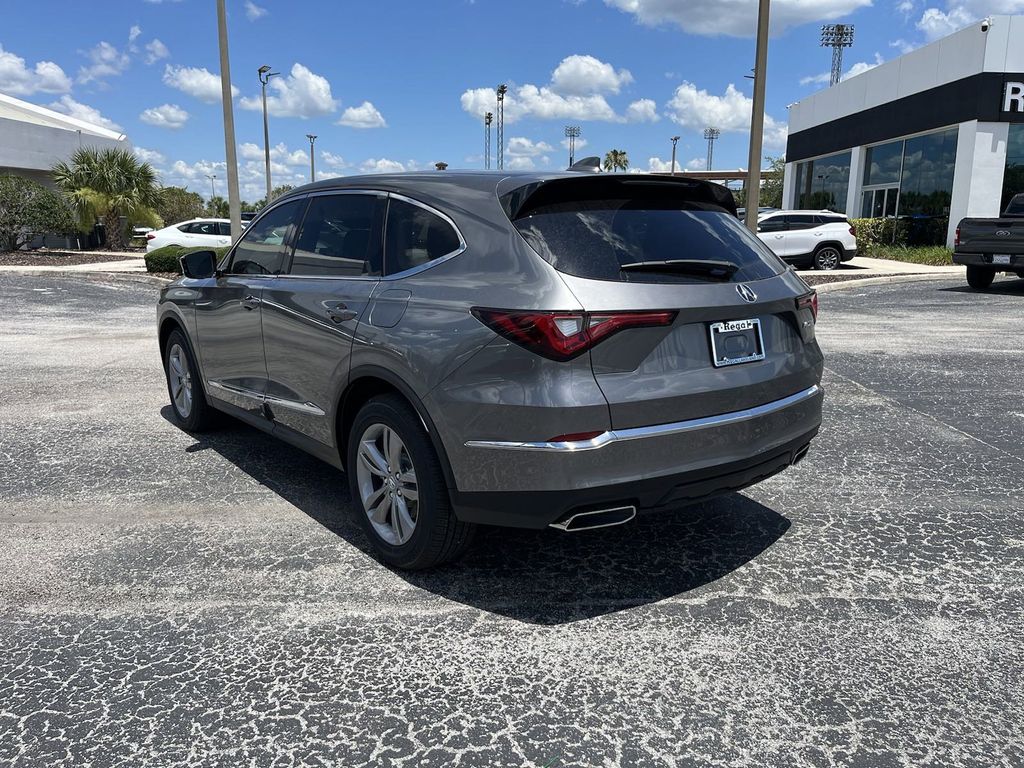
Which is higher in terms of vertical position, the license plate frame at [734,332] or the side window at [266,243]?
the side window at [266,243]

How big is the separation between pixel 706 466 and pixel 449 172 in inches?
69.0

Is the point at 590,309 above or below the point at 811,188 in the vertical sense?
below

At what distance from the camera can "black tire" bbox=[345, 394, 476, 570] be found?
3.18 metres

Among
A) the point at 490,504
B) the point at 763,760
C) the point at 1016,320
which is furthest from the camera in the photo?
the point at 1016,320

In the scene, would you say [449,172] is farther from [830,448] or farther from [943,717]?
[830,448]

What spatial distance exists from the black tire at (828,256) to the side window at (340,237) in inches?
759

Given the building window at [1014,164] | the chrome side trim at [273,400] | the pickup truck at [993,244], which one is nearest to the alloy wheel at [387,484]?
the chrome side trim at [273,400]

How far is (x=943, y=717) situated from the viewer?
250 centimetres

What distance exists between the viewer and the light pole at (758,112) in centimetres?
1466

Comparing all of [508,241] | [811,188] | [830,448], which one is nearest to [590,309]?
[508,241]

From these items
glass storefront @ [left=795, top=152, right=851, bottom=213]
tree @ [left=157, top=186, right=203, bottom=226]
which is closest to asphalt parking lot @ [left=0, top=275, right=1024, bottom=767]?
glass storefront @ [left=795, top=152, right=851, bottom=213]

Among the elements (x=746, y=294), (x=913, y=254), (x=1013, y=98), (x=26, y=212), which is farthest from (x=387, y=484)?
(x=26, y=212)

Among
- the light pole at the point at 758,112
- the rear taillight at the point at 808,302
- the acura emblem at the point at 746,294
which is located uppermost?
the light pole at the point at 758,112

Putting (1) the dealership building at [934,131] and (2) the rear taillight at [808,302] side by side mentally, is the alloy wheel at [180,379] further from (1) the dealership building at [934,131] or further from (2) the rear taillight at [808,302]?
(1) the dealership building at [934,131]
